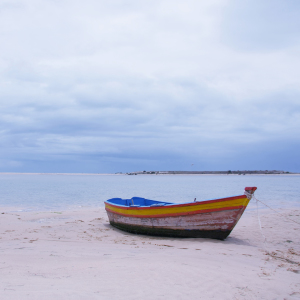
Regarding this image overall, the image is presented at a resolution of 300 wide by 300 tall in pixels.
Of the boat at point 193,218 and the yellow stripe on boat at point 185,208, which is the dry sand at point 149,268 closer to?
the boat at point 193,218

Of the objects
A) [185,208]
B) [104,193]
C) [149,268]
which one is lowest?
[104,193]


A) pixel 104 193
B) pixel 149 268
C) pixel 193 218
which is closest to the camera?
pixel 149 268

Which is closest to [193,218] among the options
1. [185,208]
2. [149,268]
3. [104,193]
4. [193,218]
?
[193,218]

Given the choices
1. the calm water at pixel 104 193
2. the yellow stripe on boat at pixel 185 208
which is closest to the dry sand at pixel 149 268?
the yellow stripe on boat at pixel 185 208

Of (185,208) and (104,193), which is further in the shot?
(104,193)

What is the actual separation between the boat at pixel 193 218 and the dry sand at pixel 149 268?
1.51ft

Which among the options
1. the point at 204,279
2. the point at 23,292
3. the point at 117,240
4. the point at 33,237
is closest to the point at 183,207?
the point at 117,240

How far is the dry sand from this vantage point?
4912 millimetres

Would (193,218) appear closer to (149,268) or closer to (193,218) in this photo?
(193,218)

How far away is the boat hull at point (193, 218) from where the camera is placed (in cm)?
1008

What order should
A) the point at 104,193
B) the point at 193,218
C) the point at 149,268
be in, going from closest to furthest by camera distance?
the point at 149,268, the point at 193,218, the point at 104,193

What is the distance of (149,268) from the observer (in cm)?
629

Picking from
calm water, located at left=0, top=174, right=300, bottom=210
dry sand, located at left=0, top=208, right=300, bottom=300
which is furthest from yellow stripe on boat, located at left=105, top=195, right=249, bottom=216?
calm water, located at left=0, top=174, right=300, bottom=210

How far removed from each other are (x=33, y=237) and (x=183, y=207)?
610 centimetres
